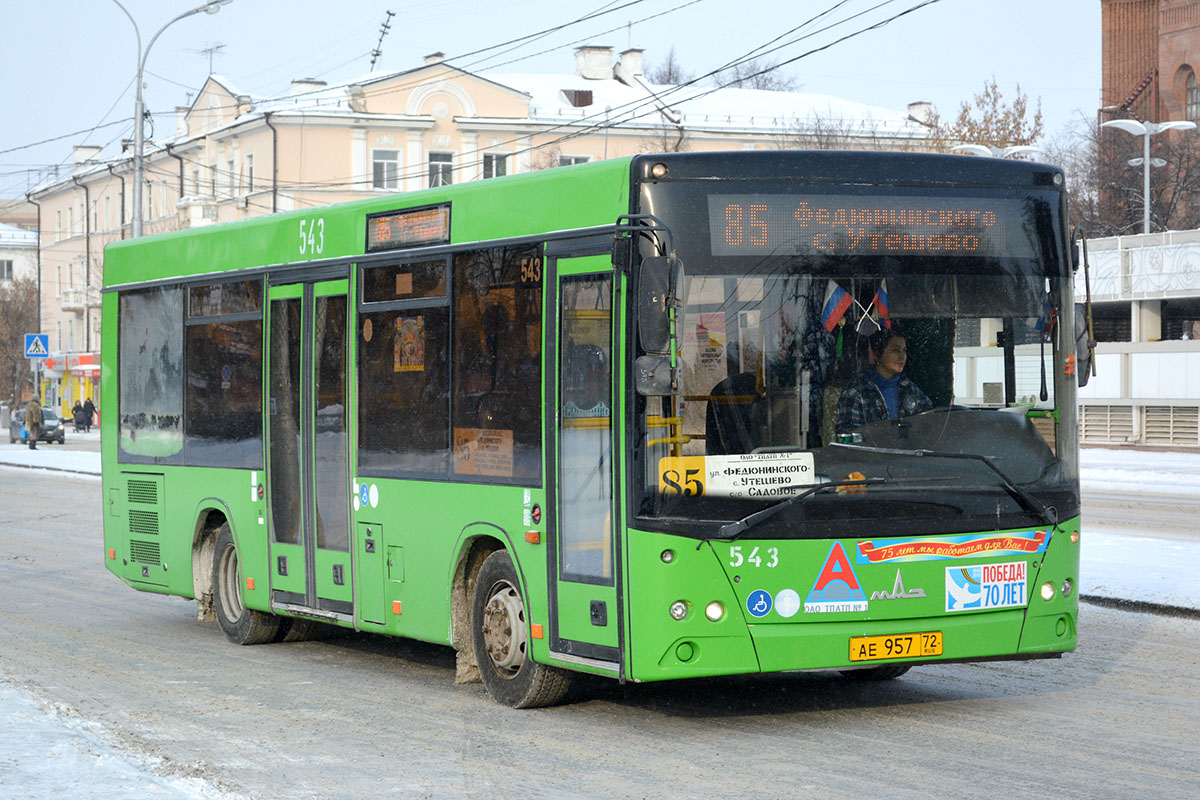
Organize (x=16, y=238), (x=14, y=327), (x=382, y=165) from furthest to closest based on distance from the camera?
(x=16, y=238)
(x=14, y=327)
(x=382, y=165)

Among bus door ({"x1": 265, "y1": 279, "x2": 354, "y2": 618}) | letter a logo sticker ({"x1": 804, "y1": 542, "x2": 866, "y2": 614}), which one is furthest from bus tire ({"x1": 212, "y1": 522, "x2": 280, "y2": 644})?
letter a logo sticker ({"x1": 804, "y1": 542, "x2": 866, "y2": 614})

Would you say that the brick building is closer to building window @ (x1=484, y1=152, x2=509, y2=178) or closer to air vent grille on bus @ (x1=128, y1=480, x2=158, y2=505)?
building window @ (x1=484, y1=152, x2=509, y2=178)

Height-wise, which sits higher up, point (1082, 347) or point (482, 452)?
point (1082, 347)

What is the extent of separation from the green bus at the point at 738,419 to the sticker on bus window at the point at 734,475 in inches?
0.4

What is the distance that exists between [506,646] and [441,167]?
6077 centimetres

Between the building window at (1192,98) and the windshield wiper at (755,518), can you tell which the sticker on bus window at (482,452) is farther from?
the building window at (1192,98)

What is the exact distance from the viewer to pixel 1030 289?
864 cm

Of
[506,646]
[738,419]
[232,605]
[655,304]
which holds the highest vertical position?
[655,304]

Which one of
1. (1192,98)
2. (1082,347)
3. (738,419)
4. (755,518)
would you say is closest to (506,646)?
(755,518)

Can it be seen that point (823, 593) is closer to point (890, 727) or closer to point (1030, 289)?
point (890, 727)

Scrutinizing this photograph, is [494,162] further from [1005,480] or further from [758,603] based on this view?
[758,603]

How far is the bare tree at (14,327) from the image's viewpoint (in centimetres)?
9256

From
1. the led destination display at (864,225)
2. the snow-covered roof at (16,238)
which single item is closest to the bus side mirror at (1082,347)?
the led destination display at (864,225)

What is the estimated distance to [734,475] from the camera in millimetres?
7969
